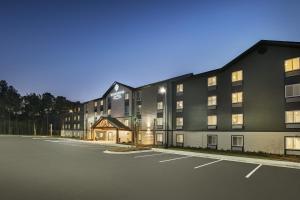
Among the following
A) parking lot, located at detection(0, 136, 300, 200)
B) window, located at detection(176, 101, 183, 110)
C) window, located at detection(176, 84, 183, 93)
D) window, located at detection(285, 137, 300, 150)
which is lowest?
parking lot, located at detection(0, 136, 300, 200)

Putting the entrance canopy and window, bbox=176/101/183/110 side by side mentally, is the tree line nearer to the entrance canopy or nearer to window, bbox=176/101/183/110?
the entrance canopy

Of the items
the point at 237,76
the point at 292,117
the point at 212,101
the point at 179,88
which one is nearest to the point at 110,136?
the point at 179,88

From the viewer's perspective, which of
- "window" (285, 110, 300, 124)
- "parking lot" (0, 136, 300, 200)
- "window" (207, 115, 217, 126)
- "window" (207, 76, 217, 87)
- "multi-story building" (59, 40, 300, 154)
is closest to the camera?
"parking lot" (0, 136, 300, 200)

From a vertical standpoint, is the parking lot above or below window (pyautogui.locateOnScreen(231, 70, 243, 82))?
below

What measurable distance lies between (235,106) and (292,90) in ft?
23.2

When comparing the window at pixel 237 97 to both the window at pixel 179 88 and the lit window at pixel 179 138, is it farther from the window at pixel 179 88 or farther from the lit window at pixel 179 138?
the lit window at pixel 179 138

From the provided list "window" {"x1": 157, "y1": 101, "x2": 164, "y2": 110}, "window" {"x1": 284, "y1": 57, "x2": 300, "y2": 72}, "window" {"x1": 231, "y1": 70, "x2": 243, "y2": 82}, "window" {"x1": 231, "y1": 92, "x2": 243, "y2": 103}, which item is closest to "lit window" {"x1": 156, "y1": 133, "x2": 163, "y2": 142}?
"window" {"x1": 157, "y1": 101, "x2": 164, "y2": 110}

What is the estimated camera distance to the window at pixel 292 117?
27.4 m

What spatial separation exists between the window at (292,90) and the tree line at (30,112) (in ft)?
316

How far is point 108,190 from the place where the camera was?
1258 centimetres

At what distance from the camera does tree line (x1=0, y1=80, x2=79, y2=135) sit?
112 meters

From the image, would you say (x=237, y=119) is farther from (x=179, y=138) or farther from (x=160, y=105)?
(x=160, y=105)

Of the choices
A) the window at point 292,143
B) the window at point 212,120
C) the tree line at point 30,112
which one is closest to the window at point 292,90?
the window at point 292,143

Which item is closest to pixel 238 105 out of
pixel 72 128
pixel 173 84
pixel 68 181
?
pixel 173 84
